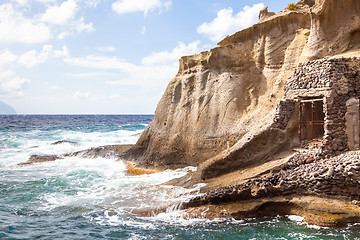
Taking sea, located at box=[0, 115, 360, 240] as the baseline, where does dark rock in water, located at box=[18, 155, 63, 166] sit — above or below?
above

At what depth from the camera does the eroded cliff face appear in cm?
1326

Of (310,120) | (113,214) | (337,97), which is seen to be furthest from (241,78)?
(113,214)

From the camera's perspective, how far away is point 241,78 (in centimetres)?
1669

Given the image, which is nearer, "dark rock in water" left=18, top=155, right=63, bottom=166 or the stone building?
the stone building

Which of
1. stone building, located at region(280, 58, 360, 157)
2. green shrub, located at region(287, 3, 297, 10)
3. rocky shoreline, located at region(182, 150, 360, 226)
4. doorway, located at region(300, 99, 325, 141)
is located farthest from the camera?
green shrub, located at region(287, 3, 297, 10)

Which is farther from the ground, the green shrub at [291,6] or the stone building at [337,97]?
the green shrub at [291,6]

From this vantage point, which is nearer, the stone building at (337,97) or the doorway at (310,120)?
the stone building at (337,97)

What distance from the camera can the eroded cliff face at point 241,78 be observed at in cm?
1326

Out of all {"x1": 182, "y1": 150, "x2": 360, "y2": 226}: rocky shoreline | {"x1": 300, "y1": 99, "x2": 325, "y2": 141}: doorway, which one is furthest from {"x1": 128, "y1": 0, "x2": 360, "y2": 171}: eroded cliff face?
{"x1": 182, "y1": 150, "x2": 360, "y2": 226}: rocky shoreline

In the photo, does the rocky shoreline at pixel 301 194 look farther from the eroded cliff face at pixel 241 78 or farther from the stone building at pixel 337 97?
the eroded cliff face at pixel 241 78

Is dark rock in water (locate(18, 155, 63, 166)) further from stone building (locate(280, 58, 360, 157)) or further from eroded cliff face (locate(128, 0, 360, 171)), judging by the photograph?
stone building (locate(280, 58, 360, 157))

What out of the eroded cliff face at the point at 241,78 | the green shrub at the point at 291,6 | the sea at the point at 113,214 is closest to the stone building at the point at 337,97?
the eroded cliff face at the point at 241,78

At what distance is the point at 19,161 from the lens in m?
22.0

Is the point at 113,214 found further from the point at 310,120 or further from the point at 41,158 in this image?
the point at 41,158
